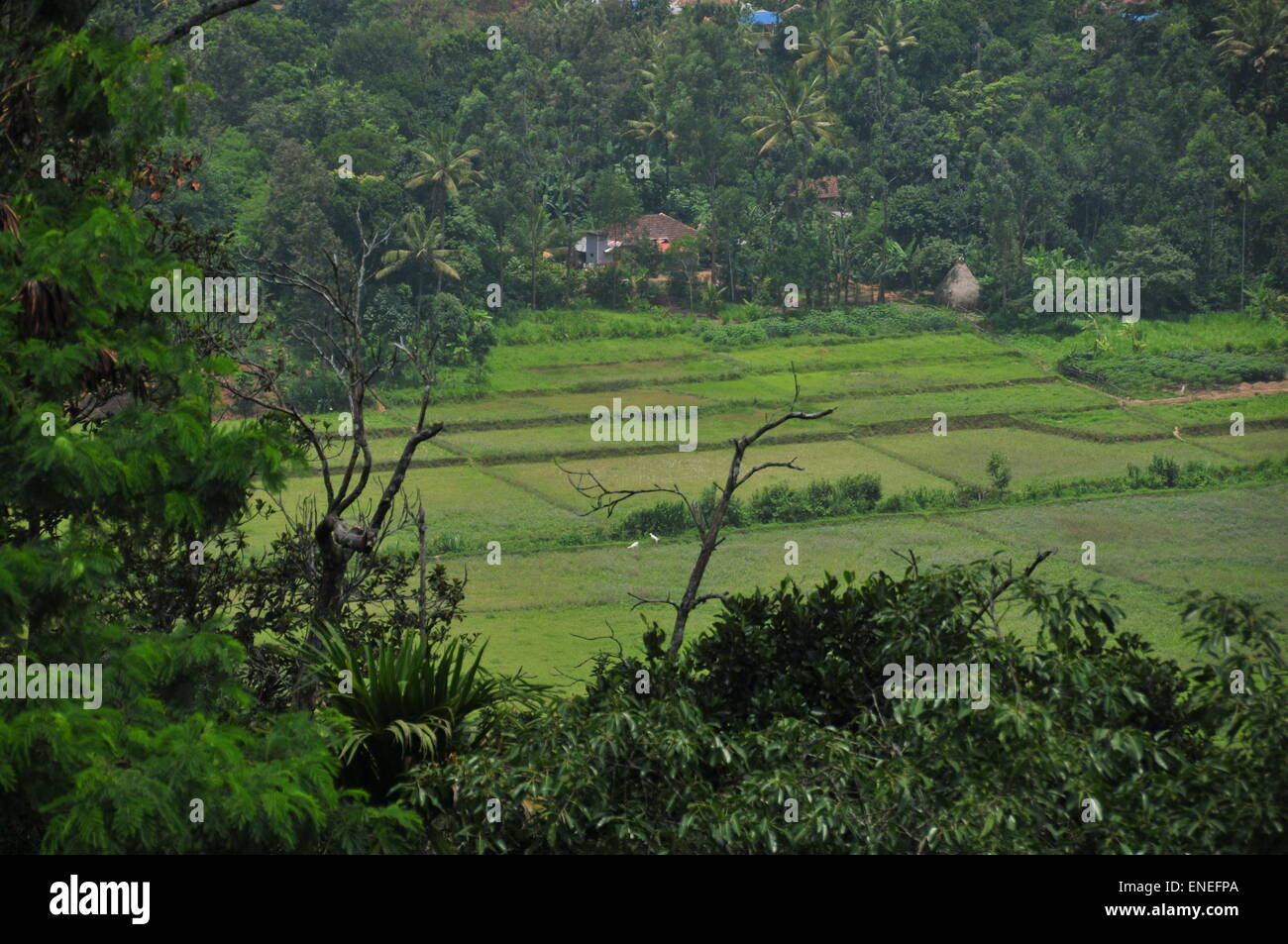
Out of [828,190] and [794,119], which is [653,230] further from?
[794,119]

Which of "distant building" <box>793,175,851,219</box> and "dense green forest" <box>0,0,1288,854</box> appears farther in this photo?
"distant building" <box>793,175,851,219</box>

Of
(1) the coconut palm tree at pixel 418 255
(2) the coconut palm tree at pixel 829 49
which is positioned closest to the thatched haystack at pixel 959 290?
(2) the coconut palm tree at pixel 829 49

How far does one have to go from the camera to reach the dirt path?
27.0 meters

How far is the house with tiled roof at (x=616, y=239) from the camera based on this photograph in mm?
34062

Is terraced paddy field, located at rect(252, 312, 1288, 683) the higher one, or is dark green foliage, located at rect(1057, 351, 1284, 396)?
dark green foliage, located at rect(1057, 351, 1284, 396)

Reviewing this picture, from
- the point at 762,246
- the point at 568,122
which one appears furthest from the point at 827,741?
the point at 568,122

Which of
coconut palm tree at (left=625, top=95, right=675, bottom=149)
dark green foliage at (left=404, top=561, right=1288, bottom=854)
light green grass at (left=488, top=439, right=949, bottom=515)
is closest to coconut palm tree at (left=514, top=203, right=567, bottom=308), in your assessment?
coconut palm tree at (left=625, top=95, right=675, bottom=149)

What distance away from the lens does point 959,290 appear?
1284 inches

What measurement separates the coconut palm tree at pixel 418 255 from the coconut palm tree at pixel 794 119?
32.8 feet

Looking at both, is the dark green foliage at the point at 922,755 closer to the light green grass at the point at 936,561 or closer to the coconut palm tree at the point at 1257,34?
the light green grass at the point at 936,561

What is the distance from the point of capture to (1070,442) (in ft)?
82.0

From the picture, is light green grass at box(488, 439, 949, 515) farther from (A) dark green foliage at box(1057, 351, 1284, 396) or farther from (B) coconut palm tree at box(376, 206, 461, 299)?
(B) coconut palm tree at box(376, 206, 461, 299)

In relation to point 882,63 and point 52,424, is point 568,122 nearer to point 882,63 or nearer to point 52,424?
point 882,63

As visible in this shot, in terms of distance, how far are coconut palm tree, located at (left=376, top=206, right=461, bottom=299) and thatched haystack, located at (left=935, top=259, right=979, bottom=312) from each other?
945cm
